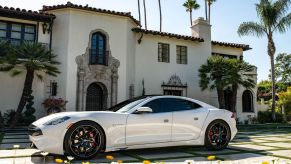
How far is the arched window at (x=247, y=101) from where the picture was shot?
23.6 metres

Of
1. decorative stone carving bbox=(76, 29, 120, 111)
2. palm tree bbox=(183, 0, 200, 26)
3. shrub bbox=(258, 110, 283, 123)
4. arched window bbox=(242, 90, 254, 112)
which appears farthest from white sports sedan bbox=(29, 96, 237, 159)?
palm tree bbox=(183, 0, 200, 26)

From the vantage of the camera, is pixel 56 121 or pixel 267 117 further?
pixel 267 117

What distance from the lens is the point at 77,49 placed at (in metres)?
16.9

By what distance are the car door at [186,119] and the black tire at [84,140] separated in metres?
1.73

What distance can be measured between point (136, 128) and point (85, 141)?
1077 mm

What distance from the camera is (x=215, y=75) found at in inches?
769

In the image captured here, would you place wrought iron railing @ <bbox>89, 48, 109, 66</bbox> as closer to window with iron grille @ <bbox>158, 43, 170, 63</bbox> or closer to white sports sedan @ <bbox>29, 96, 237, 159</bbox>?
window with iron grille @ <bbox>158, 43, 170, 63</bbox>

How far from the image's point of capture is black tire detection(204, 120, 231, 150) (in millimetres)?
6996

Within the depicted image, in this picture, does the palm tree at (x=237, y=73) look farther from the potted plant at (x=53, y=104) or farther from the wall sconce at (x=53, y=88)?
the wall sconce at (x=53, y=88)

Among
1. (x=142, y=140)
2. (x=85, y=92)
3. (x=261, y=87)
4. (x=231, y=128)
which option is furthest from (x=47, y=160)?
(x=261, y=87)

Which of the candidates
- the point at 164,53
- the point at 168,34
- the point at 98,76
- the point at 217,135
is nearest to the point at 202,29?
the point at 168,34

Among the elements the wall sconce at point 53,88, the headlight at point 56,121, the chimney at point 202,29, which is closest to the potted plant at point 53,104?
the wall sconce at point 53,88

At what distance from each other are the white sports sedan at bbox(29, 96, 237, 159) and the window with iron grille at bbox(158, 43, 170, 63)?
13.2 m

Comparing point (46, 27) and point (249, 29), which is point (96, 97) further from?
point (249, 29)
